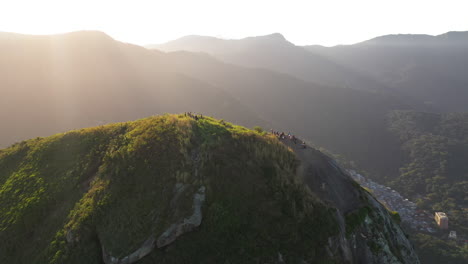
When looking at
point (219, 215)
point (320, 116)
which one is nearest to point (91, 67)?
point (219, 215)

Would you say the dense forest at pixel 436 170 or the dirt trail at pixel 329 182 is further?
the dense forest at pixel 436 170

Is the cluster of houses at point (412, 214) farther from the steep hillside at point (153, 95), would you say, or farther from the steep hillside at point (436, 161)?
the steep hillside at point (153, 95)

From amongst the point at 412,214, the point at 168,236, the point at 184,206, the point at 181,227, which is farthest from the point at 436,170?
the point at 168,236

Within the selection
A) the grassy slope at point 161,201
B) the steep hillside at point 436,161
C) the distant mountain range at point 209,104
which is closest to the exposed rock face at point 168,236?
the grassy slope at point 161,201

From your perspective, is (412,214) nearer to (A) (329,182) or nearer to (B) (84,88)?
(A) (329,182)

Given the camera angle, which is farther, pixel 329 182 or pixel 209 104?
pixel 209 104

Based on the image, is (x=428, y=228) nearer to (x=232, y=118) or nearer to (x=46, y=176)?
(x=232, y=118)
